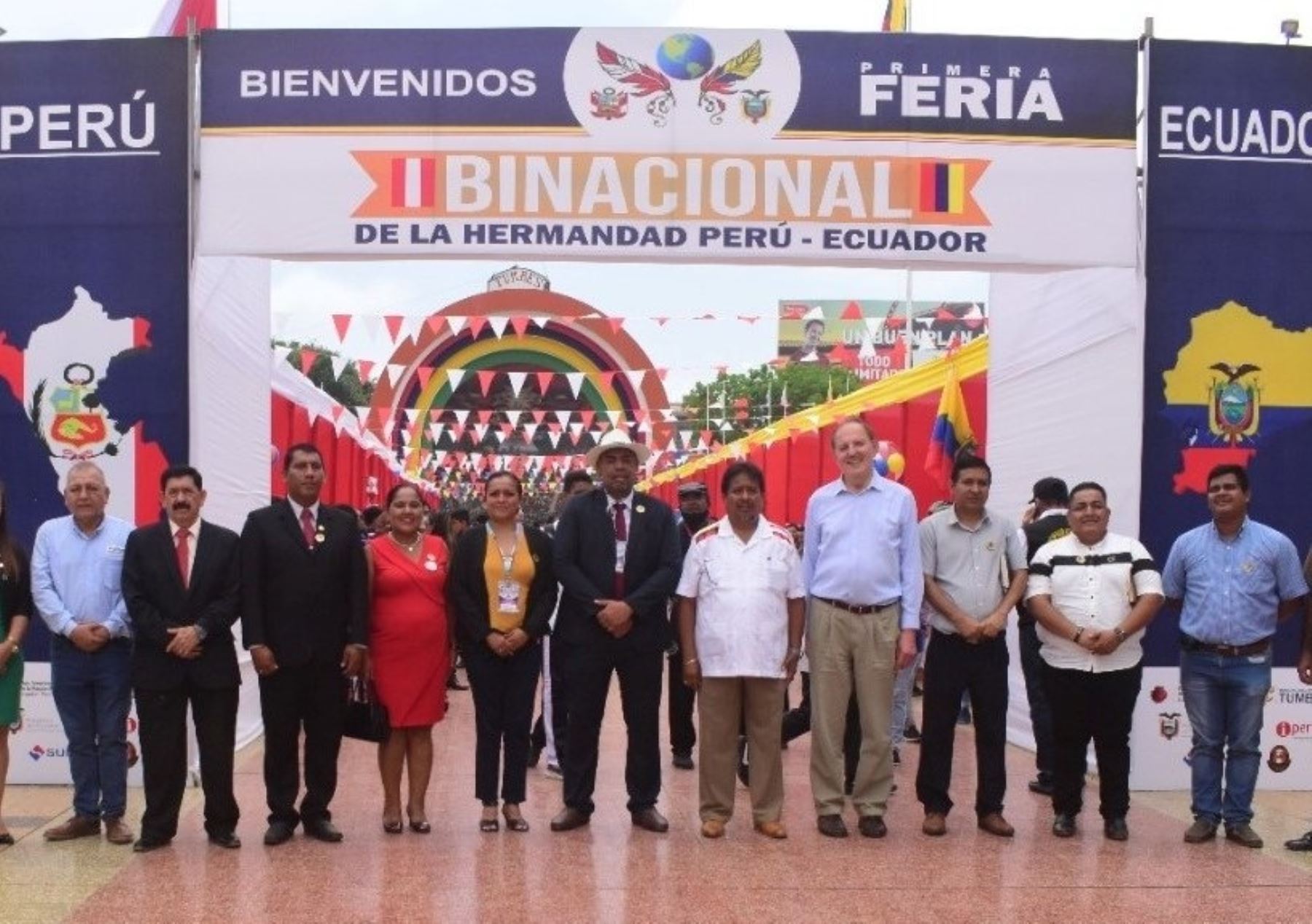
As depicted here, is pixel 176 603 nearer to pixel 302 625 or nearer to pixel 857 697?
pixel 302 625

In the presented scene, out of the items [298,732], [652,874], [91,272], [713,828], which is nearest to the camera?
[652,874]

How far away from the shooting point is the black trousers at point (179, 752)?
21.9 ft

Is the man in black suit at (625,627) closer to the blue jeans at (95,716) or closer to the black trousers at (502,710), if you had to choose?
the black trousers at (502,710)

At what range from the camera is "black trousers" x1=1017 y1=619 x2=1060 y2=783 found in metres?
8.27

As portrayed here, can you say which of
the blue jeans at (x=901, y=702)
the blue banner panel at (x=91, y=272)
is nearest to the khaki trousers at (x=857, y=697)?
the blue jeans at (x=901, y=702)

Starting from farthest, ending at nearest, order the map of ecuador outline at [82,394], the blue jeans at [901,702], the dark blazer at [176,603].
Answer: the blue jeans at [901,702] < the map of ecuador outline at [82,394] < the dark blazer at [176,603]

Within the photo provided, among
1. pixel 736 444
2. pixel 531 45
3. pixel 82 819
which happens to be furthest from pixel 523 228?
pixel 736 444

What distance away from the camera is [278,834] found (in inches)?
267

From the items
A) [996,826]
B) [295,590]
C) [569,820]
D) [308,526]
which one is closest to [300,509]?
[308,526]

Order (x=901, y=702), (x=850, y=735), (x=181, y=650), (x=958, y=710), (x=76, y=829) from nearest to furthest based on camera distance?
(x=181, y=650) < (x=76, y=829) < (x=958, y=710) < (x=850, y=735) < (x=901, y=702)

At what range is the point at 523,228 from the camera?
8.09 meters

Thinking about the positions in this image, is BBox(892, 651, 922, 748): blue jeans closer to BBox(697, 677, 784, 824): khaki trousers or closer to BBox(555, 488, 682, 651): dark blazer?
BBox(697, 677, 784, 824): khaki trousers

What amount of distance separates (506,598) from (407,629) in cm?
45

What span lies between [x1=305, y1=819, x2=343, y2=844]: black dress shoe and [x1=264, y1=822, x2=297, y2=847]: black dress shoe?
94 mm
